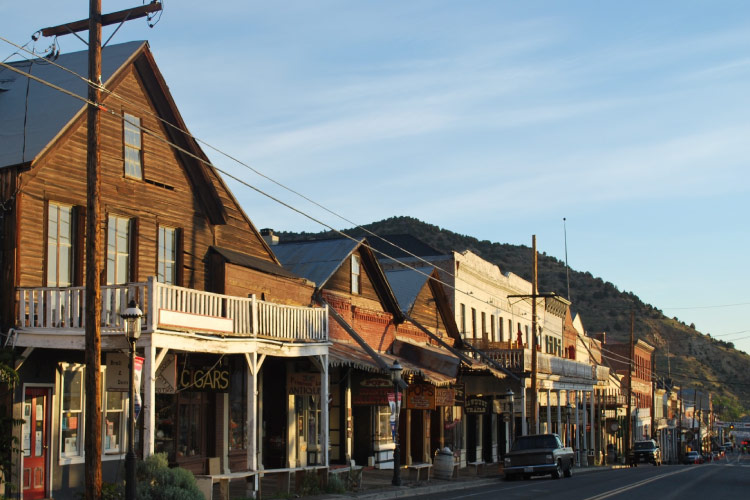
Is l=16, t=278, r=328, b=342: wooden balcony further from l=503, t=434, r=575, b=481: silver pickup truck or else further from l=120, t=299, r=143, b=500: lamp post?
l=503, t=434, r=575, b=481: silver pickup truck

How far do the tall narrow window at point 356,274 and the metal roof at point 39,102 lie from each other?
1200 centimetres

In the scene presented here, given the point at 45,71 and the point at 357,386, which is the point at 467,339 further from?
the point at 45,71

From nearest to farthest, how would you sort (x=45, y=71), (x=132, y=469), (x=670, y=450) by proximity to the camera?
(x=132, y=469), (x=45, y=71), (x=670, y=450)

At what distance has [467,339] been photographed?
41656 mm

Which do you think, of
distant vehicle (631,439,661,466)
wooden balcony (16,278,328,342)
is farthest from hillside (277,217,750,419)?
wooden balcony (16,278,328,342)

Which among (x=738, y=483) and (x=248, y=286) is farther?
(x=738, y=483)

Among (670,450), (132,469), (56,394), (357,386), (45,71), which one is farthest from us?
(670,450)

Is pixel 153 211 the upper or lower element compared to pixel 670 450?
upper

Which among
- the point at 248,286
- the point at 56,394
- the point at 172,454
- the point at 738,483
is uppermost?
the point at 248,286

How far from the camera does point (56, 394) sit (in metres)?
19.1

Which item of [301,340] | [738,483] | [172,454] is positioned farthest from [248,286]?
[738,483]

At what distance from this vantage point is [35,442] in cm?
1847

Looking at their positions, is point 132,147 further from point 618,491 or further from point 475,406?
point 475,406

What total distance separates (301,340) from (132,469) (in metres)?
8.27
